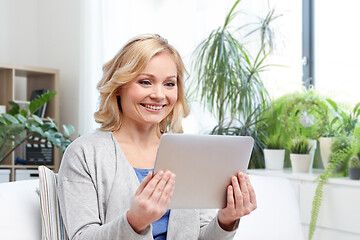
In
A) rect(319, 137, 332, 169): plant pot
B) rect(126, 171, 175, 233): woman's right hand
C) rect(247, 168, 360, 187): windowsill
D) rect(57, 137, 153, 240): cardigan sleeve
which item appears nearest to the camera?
rect(126, 171, 175, 233): woman's right hand

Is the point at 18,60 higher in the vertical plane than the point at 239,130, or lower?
higher

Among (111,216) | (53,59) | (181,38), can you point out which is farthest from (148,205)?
(53,59)

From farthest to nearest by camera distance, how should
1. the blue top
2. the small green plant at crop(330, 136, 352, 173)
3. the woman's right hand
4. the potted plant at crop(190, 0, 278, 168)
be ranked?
the potted plant at crop(190, 0, 278, 168) → the small green plant at crop(330, 136, 352, 173) → the blue top → the woman's right hand

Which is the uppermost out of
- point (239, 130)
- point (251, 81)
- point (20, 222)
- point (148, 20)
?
point (148, 20)

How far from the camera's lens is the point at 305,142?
9.70 ft

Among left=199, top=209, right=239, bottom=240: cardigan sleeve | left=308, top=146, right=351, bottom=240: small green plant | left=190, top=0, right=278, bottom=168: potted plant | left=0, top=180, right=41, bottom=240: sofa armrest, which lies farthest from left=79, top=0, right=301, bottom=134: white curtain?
left=0, top=180, right=41, bottom=240: sofa armrest

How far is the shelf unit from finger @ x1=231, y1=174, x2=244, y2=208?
10.6 ft

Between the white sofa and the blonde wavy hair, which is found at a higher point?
the blonde wavy hair

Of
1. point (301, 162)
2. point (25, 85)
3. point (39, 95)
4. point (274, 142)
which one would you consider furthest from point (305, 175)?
point (25, 85)

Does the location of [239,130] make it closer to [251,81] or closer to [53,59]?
[251,81]

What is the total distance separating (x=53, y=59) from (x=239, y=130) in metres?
2.47

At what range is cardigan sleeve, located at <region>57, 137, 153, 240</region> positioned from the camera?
1.30 m

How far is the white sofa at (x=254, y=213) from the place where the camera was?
1415 mm

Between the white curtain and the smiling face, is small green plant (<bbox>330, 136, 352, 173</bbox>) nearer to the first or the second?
the white curtain
